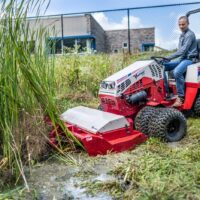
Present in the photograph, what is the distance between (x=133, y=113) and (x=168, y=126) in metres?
0.57

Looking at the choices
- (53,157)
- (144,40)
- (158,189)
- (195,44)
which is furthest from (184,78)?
(144,40)

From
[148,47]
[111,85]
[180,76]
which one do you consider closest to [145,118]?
[111,85]

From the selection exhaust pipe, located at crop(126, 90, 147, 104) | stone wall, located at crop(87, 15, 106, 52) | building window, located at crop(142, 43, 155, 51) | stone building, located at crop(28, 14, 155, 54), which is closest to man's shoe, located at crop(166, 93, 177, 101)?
exhaust pipe, located at crop(126, 90, 147, 104)

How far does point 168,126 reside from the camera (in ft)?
14.9

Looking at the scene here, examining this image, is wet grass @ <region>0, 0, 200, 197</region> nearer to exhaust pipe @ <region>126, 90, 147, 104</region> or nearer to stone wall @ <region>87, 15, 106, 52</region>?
exhaust pipe @ <region>126, 90, 147, 104</region>

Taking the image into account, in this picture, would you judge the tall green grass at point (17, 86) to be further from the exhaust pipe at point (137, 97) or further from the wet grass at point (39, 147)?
the exhaust pipe at point (137, 97)

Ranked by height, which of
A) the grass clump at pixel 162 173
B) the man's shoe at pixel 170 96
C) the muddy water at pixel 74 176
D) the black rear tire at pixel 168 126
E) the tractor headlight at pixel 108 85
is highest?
the tractor headlight at pixel 108 85

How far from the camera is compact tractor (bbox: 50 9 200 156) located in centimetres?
403

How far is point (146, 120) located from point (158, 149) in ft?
1.91

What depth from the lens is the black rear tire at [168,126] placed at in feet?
14.5

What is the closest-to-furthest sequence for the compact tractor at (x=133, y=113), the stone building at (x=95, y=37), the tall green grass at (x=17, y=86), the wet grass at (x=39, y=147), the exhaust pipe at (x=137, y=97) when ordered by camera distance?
the wet grass at (x=39, y=147) < the tall green grass at (x=17, y=86) < the compact tractor at (x=133, y=113) < the exhaust pipe at (x=137, y=97) < the stone building at (x=95, y=37)

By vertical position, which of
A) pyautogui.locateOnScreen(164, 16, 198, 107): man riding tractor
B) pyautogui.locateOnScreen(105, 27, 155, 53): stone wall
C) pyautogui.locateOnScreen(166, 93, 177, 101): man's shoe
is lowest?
pyautogui.locateOnScreen(166, 93, 177, 101): man's shoe

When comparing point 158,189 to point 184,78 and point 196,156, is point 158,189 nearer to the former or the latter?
point 196,156

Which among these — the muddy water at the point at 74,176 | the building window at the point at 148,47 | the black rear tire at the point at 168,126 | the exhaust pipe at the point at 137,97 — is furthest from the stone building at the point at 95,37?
the muddy water at the point at 74,176
